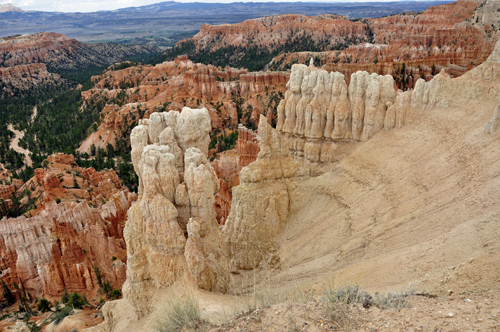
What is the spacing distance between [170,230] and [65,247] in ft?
57.1

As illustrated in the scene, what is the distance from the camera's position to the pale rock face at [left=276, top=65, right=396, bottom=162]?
24828mm

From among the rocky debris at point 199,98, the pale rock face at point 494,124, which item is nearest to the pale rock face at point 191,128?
the pale rock face at point 494,124

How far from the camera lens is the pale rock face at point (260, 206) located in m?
23.4

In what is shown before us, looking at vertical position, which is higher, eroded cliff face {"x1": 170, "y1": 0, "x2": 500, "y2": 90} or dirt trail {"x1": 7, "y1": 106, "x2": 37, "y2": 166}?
eroded cliff face {"x1": 170, "y1": 0, "x2": 500, "y2": 90}

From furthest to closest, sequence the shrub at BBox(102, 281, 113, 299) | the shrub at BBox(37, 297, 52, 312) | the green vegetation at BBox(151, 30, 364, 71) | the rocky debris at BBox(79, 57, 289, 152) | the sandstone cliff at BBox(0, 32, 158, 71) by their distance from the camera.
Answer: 1. the sandstone cliff at BBox(0, 32, 158, 71)
2. the green vegetation at BBox(151, 30, 364, 71)
3. the rocky debris at BBox(79, 57, 289, 152)
4. the shrub at BBox(102, 281, 113, 299)
5. the shrub at BBox(37, 297, 52, 312)

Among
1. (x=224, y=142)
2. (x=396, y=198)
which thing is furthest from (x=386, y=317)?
(x=224, y=142)

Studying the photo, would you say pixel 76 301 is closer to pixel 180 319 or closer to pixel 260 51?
pixel 180 319

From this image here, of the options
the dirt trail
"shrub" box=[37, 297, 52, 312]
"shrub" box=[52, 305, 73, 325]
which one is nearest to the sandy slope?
"shrub" box=[52, 305, 73, 325]

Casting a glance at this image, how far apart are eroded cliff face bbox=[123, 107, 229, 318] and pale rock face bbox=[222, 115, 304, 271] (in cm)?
743

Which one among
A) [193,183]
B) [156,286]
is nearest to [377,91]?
[193,183]

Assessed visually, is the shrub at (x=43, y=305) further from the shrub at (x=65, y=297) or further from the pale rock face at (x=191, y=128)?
the pale rock face at (x=191, y=128)

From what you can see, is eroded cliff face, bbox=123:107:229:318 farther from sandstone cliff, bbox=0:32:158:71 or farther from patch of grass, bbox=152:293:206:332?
sandstone cliff, bbox=0:32:158:71

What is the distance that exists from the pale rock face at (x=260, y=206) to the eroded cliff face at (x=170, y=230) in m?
7.43

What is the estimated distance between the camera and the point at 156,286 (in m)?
14.7
